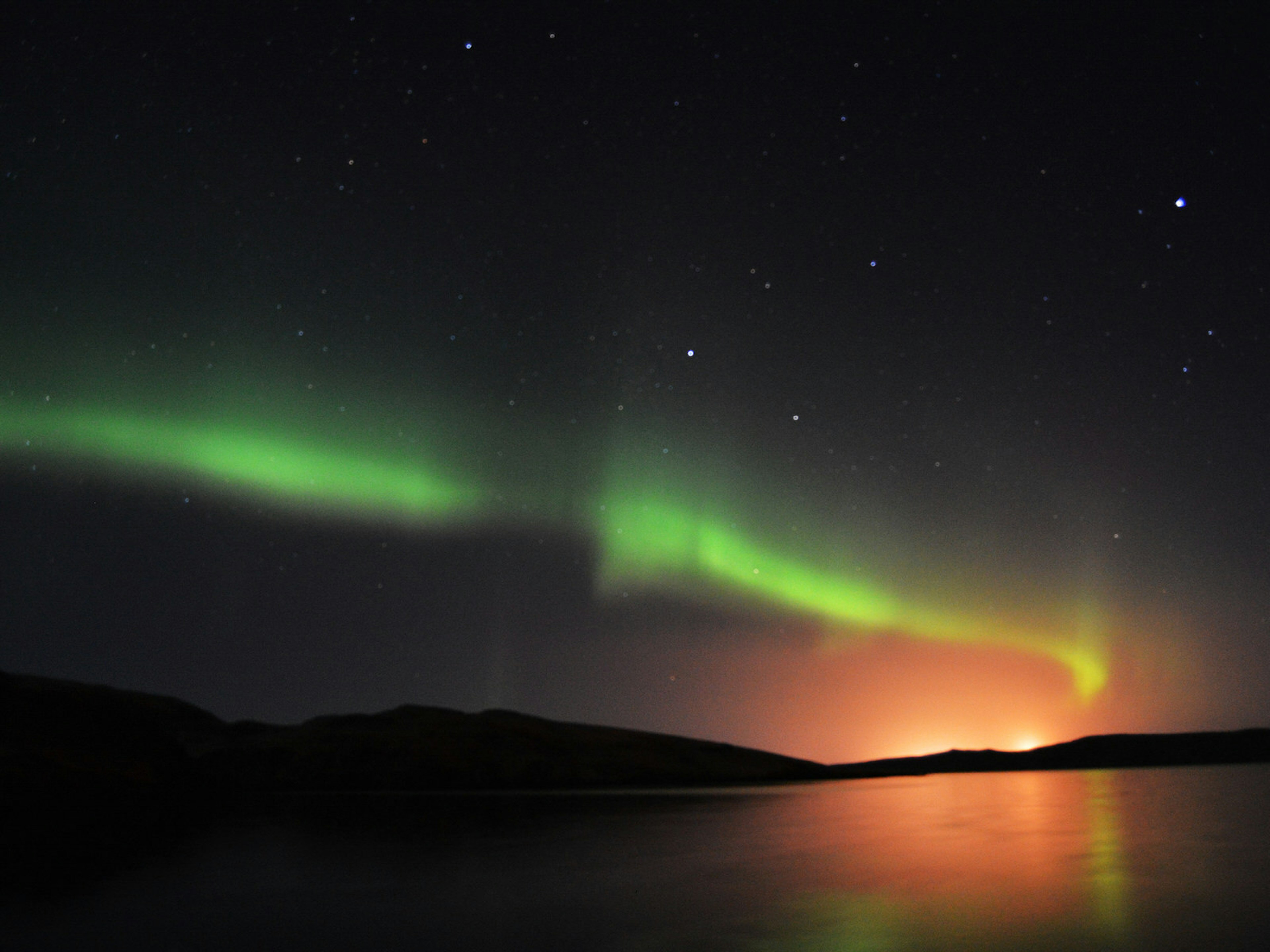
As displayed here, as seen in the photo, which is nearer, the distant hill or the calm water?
the calm water

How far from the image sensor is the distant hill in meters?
45.5

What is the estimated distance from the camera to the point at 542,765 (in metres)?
108

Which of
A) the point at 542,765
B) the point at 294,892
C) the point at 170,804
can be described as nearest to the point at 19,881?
the point at 294,892

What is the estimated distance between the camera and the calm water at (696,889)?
33.7ft

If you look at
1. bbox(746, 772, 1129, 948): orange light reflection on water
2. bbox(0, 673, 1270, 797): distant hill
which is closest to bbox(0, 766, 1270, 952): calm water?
bbox(746, 772, 1129, 948): orange light reflection on water

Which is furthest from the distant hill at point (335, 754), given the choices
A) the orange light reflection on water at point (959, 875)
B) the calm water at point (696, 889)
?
the orange light reflection on water at point (959, 875)

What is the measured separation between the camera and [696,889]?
45.4 ft

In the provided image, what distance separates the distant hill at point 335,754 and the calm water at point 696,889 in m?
23.0

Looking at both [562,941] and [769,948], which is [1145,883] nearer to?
[769,948]

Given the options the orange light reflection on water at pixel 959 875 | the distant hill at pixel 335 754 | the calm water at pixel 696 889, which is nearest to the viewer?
the calm water at pixel 696 889

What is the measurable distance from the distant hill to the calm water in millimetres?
22957

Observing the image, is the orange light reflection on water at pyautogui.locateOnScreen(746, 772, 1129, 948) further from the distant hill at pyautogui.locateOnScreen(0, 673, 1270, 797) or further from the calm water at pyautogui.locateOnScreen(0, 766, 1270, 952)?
the distant hill at pyautogui.locateOnScreen(0, 673, 1270, 797)

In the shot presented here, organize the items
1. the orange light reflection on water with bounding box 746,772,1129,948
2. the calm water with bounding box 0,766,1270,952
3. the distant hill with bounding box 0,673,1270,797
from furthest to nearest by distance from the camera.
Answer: the distant hill with bounding box 0,673,1270,797, the orange light reflection on water with bounding box 746,772,1129,948, the calm water with bounding box 0,766,1270,952

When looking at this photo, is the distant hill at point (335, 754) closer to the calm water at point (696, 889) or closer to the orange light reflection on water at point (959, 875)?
the calm water at point (696, 889)
